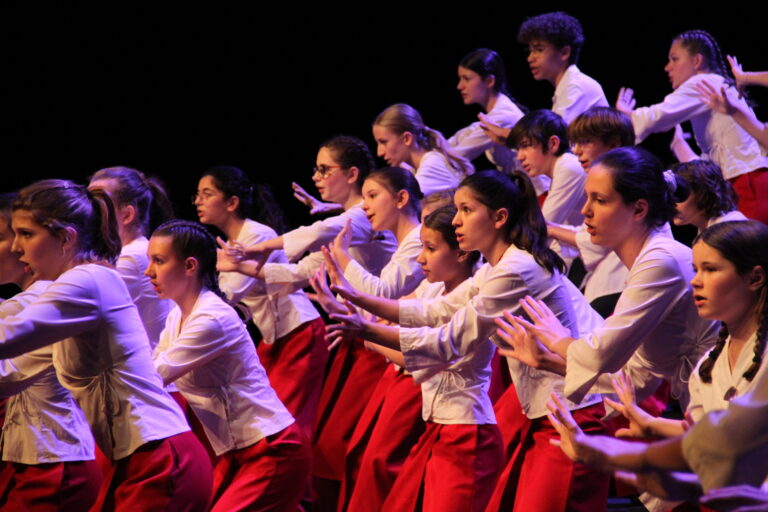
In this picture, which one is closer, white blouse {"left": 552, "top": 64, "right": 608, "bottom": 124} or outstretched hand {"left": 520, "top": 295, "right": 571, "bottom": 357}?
outstretched hand {"left": 520, "top": 295, "right": 571, "bottom": 357}

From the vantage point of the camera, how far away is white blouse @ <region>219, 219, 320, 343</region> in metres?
4.88

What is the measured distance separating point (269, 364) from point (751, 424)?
3.51 meters

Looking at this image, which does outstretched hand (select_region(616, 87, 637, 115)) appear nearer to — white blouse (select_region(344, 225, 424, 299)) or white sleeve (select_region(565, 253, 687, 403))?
white blouse (select_region(344, 225, 424, 299))

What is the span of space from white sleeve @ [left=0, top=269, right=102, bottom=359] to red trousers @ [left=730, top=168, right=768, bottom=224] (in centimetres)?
339

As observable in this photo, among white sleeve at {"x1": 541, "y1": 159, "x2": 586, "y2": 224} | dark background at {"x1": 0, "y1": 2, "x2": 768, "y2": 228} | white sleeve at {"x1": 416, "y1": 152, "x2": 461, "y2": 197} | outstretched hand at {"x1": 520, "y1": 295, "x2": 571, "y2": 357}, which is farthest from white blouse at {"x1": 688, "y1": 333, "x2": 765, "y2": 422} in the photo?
dark background at {"x1": 0, "y1": 2, "x2": 768, "y2": 228}

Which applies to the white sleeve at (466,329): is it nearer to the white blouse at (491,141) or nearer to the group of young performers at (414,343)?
the group of young performers at (414,343)

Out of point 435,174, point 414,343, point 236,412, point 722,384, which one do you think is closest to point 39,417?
point 236,412

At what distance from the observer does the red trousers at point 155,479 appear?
2848mm

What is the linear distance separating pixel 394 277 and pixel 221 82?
3267 millimetres

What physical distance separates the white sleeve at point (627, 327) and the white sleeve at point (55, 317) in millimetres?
1291

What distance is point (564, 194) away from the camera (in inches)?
177

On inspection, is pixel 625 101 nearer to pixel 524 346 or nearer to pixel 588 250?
pixel 588 250

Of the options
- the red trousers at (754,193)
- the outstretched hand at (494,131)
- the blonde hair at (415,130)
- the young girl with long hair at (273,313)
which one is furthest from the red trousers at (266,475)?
the red trousers at (754,193)

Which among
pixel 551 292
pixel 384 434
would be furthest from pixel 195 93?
pixel 551 292
